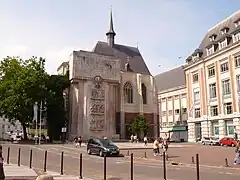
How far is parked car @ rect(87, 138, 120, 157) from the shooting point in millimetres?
28359

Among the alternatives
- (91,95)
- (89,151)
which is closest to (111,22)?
(91,95)

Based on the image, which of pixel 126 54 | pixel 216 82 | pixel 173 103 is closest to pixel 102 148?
pixel 216 82

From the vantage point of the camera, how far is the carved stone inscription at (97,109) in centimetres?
6350

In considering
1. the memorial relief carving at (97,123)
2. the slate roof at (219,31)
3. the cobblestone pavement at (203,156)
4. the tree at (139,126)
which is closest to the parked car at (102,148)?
the cobblestone pavement at (203,156)

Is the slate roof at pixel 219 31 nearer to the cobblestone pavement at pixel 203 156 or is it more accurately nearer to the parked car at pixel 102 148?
the cobblestone pavement at pixel 203 156

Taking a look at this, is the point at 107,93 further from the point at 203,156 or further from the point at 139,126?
the point at 203,156

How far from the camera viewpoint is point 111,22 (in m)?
81.2

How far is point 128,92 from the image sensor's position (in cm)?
7212

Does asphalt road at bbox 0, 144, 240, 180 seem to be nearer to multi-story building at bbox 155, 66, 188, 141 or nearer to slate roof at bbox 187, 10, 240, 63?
slate roof at bbox 187, 10, 240, 63

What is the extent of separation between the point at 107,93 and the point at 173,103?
25.5 meters

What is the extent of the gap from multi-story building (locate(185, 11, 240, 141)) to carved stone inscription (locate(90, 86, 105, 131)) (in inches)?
690

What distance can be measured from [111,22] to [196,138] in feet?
121

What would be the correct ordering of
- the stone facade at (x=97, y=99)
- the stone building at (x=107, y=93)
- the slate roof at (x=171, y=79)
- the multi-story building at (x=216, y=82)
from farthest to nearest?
the slate roof at (x=171, y=79), the stone building at (x=107, y=93), the stone facade at (x=97, y=99), the multi-story building at (x=216, y=82)

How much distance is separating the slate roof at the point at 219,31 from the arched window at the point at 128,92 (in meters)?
17.7
